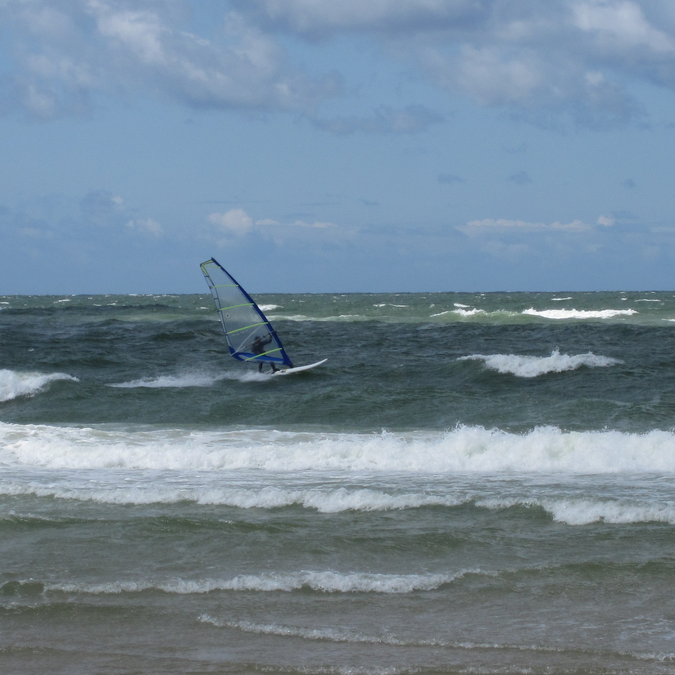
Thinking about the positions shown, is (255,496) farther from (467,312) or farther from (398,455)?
(467,312)

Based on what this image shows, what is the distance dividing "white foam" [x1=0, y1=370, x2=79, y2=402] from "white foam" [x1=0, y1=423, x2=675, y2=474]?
7.26 m

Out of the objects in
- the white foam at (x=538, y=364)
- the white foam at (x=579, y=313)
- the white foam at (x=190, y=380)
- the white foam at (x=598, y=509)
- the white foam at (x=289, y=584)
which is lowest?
the white foam at (x=289, y=584)

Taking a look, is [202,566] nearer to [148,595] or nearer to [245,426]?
[148,595]

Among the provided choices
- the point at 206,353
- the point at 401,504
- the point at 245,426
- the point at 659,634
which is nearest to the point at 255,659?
the point at 659,634

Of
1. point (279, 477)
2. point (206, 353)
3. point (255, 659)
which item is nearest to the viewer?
point (255, 659)

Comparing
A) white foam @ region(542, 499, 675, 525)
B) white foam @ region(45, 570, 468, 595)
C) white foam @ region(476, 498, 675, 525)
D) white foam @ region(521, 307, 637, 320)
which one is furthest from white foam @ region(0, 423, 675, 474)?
white foam @ region(521, 307, 637, 320)

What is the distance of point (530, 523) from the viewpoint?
22.3 ft

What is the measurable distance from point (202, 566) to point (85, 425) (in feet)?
27.9

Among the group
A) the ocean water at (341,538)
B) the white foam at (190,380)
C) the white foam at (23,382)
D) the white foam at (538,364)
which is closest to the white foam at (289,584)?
the ocean water at (341,538)

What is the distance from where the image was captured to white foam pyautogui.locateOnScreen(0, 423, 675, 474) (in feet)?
30.5

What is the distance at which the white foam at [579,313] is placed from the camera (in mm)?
44381

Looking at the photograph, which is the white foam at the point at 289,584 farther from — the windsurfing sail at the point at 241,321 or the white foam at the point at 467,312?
the white foam at the point at 467,312

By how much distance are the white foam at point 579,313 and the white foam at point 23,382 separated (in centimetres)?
3138

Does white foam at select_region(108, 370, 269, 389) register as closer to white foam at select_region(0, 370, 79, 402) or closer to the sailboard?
the sailboard
